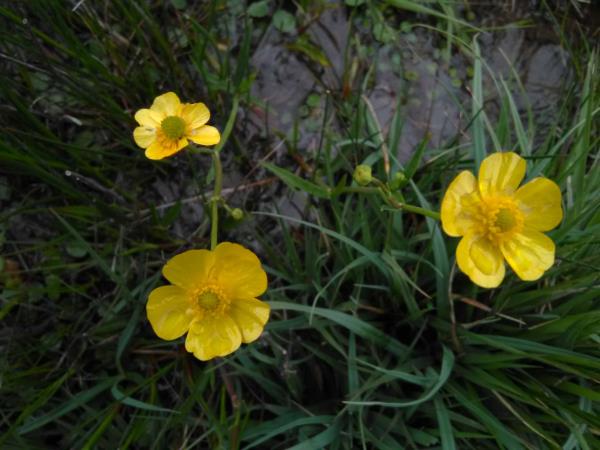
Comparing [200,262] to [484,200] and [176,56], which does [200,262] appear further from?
[176,56]

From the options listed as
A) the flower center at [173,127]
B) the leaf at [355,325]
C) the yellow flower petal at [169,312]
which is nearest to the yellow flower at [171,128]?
the flower center at [173,127]

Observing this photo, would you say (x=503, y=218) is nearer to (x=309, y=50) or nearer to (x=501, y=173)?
(x=501, y=173)

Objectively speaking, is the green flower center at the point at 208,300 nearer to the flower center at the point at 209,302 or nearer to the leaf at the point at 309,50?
the flower center at the point at 209,302

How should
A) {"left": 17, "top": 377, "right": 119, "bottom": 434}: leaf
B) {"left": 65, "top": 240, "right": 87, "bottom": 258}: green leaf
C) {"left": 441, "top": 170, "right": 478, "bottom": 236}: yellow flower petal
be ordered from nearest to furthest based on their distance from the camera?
{"left": 441, "top": 170, "right": 478, "bottom": 236}: yellow flower petal < {"left": 17, "top": 377, "right": 119, "bottom": 434}: leaf < {"left": 65, "top": 240, "right": 87, "bottom": 258}: green leaf

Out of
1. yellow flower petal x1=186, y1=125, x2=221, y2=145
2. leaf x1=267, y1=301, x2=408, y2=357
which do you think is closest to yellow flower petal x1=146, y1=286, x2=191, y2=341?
leaf x1=267, y1=301, x2=408, y2=357

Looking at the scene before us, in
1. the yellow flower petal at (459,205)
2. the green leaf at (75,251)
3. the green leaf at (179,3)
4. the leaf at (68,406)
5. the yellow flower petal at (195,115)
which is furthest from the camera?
the green leaf at (179,3)

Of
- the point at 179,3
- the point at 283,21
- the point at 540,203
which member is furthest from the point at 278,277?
the point at 179,3

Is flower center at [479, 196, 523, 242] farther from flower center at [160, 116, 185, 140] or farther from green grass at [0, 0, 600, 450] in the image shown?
flower center at [160, 116, 185, 140]
